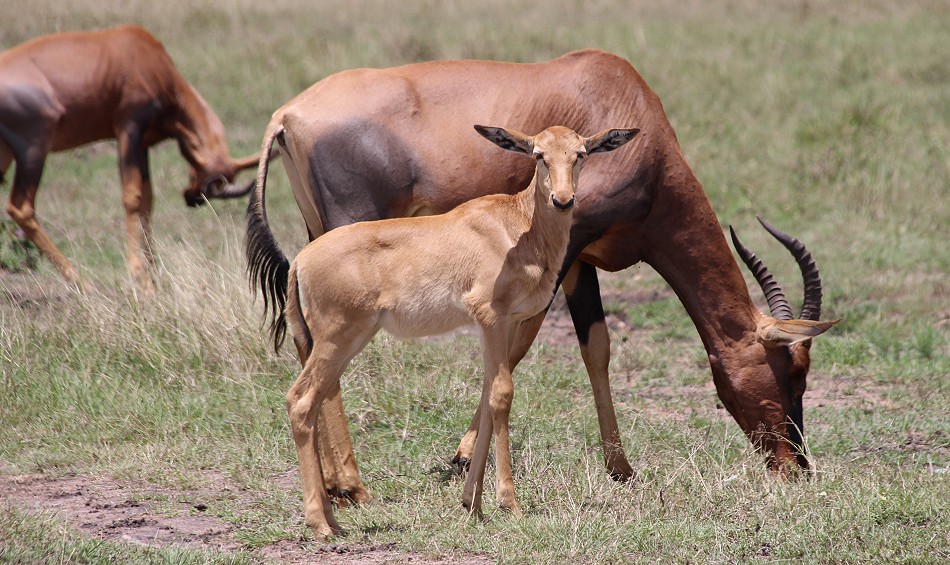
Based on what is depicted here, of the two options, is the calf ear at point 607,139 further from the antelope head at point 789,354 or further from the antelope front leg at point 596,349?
the antelope front leg at point 596,349

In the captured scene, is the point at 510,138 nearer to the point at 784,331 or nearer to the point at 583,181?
the point at 583,181

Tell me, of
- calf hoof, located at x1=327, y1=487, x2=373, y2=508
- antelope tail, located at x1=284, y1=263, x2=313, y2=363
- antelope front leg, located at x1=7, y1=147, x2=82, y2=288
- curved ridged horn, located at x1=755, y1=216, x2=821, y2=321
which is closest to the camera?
antelope tail, located at x1=284, y1=263, x2=313, y2=363

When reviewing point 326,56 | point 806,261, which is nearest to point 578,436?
point 806,261

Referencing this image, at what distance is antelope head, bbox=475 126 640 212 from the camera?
517 cm

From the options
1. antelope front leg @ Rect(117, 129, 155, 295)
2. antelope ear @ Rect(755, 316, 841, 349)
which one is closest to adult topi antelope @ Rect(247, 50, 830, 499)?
antelope ear @ Rect(755, 316, 841, 349)

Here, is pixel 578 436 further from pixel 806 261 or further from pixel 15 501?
pixel 15 501

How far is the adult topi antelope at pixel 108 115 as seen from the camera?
418 inches

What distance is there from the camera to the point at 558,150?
5316 mm

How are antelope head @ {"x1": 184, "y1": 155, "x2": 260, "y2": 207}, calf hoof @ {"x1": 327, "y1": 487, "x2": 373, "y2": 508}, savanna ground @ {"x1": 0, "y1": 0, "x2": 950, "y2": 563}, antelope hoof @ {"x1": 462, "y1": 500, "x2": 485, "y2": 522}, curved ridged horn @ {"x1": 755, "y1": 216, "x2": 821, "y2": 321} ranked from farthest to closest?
antelope head @ {"x1": 184, "y1": 155, "x2": 260, "y2": 207}
curved ridged horn @ {"x1": 755, "y1": 216, "x2": 821, "y2": 321}
calf hoof @ {"x1": 327, "y1": 487, "x2": 373, "y2": 508}
antelope hoof @ {"x1": 462, "y1": 500, "x2": 485, "y2": 522}
savanna ground @ {"x1": 0, "y1": 0, "x2": 950, "y2": 563}

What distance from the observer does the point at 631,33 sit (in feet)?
57.3

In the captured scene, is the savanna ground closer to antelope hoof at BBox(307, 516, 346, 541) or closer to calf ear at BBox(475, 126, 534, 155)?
antelope hoof at BBox(307, 516, 346, 541)

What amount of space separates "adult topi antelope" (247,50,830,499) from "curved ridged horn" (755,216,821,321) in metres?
0.01

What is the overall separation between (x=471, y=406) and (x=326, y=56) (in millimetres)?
10198

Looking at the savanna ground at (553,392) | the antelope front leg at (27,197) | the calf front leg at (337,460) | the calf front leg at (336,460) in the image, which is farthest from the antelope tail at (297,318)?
the antelope front leg at (27,197)
